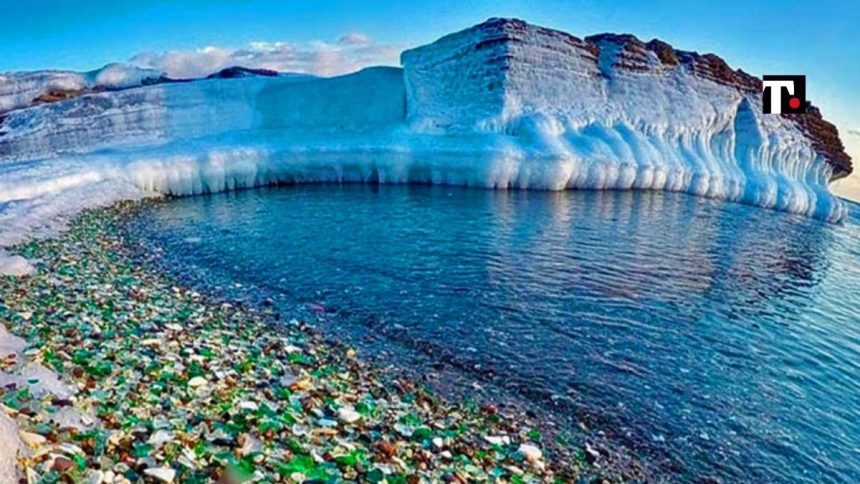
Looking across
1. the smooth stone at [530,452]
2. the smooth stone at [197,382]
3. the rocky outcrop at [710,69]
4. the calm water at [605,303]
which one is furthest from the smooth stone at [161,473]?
the rocky outcrop at [710,69]

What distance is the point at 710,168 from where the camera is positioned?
31578 mm

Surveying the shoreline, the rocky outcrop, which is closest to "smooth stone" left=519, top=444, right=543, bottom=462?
the shoreline

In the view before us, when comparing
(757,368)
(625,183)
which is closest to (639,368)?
(757,368)

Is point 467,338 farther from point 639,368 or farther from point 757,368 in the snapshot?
point 757,368

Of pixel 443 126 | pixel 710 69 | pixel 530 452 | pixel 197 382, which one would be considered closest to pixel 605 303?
pixel 530 452

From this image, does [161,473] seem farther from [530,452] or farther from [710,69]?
[710,69]

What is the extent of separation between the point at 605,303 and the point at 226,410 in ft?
24.3

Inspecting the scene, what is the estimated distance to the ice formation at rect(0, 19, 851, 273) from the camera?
25.8 m

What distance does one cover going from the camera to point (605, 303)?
34.1ft

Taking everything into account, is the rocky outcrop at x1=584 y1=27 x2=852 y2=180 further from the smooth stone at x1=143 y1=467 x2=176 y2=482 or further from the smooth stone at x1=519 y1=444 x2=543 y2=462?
the smooth stone at x1=143 y1=467 x2=176 y2=482

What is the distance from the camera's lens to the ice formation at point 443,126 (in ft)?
84.6

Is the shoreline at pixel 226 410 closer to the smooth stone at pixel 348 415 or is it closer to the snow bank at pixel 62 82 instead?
the smooth stone at pixel 348 415

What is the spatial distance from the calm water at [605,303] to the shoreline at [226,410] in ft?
4.31

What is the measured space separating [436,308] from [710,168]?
89.3ft
